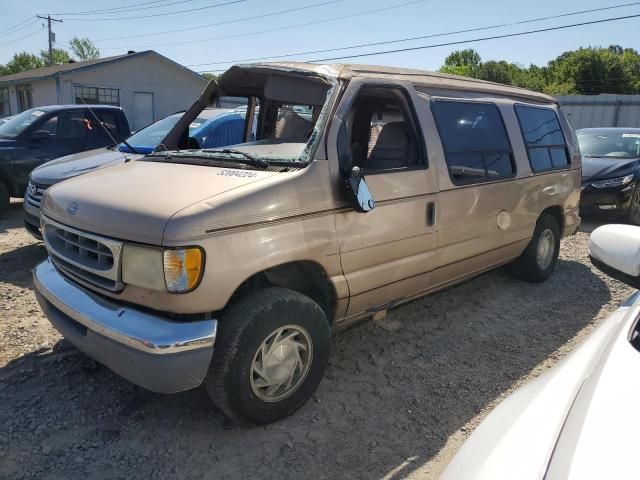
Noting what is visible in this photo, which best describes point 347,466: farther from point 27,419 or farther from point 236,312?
point 27,419

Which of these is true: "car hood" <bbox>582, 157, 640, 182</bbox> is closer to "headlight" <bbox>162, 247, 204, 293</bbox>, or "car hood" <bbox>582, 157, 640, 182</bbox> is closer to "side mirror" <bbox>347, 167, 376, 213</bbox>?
"side mirror" <bbox>347, 167, 376, 213</bbox>

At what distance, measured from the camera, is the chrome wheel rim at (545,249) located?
541cm

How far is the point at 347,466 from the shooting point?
2.69 m

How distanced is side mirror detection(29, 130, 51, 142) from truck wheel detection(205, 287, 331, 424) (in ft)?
22.6

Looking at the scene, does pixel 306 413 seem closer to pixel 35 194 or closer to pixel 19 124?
pixel 35 194

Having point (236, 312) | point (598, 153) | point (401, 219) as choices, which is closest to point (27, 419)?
point (236, 312)

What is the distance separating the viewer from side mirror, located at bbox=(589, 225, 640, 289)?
1.96 metres

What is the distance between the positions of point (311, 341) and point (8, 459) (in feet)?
5.57

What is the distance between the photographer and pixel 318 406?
3.23m

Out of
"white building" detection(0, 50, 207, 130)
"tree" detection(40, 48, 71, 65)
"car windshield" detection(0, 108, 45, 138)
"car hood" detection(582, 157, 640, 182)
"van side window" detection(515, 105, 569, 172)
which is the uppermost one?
"tree" detection(40, 48, 71, 65)

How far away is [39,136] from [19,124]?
1.77 ft

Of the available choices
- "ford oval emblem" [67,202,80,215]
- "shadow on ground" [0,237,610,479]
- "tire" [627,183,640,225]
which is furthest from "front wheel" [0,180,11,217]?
"tire" [627,183,640,225]

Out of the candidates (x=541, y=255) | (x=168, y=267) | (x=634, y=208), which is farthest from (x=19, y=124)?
(x=634, y=208)

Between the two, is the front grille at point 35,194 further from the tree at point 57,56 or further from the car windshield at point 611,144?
the tree at point 57,56
